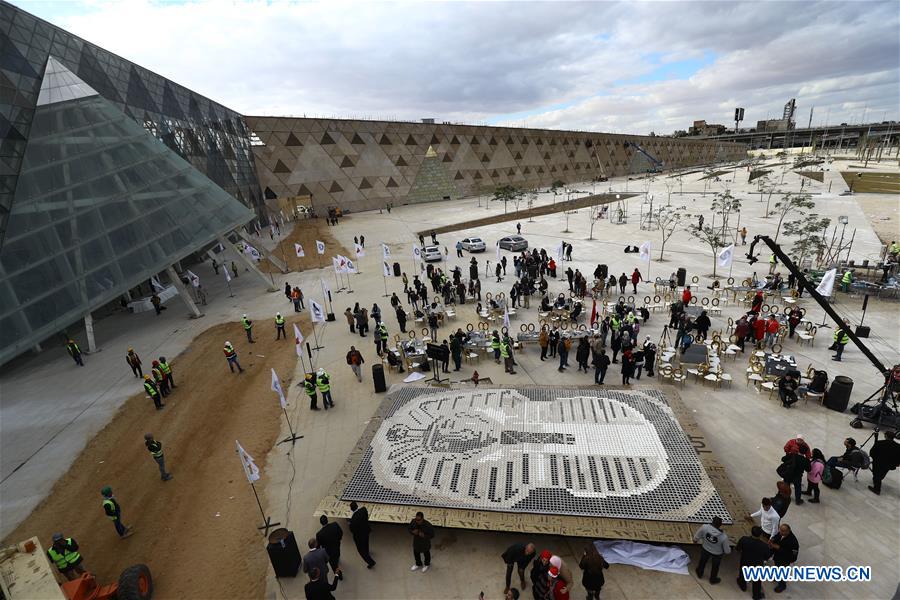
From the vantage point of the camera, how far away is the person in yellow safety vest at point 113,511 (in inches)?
320

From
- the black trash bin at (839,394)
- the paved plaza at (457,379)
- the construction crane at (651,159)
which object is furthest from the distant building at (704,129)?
the black trash bin at (839,394)

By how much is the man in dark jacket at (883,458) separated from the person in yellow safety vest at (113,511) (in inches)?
581

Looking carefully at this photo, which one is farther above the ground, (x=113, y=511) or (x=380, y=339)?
(x=380, y=339)

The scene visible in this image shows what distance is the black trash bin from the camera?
10.4m

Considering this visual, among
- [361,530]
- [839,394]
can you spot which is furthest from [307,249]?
[839,394]

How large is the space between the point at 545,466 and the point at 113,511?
872cm

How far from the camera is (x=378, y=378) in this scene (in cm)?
1287

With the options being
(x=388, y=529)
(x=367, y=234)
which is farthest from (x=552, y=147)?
(x=388, y=529)

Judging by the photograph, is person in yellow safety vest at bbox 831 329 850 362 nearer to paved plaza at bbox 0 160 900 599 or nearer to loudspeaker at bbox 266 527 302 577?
paved plaza at bbox 0 160 900 599

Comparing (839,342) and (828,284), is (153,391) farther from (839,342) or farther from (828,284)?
(839,342)

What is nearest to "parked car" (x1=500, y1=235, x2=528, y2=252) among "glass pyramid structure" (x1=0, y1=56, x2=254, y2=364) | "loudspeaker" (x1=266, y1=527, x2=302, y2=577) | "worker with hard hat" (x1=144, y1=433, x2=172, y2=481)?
"glass pyramid structure" (x1=0, y1=56, x2=254, y2=364)

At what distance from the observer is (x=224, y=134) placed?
4072 centimetres

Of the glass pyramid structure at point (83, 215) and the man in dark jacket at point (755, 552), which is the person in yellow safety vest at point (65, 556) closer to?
the glass pyramid structure at point (83, 215)

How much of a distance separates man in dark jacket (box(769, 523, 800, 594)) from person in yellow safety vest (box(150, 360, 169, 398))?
1623cm
